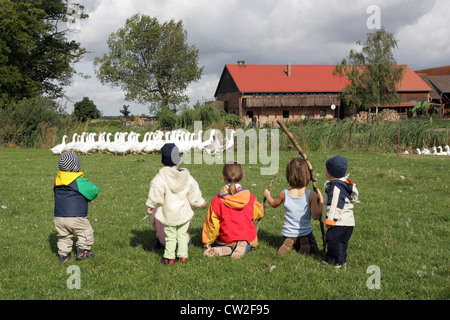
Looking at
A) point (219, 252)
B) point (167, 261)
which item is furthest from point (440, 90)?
point (167, 261)

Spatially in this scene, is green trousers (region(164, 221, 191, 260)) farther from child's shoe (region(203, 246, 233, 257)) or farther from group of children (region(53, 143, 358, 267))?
child's shoe (region(203, 246, 233, 257))

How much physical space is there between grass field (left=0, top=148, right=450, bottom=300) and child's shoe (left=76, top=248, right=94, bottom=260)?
9 cm

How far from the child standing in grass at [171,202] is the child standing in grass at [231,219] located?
0.42 metres

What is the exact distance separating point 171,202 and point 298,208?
173 cm

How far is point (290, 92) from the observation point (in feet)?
185

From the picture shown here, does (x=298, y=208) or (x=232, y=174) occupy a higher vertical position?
(x=232, y=174)

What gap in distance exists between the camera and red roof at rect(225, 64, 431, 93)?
5638cm

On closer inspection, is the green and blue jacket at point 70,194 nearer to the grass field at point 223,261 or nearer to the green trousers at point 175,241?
the grass field at point 223,261

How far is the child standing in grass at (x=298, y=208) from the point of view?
536cm

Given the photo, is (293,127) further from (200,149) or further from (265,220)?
(265,220)

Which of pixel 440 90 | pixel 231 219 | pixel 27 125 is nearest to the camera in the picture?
pixel 231 219

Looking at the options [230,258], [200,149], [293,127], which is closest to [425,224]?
[230,258]

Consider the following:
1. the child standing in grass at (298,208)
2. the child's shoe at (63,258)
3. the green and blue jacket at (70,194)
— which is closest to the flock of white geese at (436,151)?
→ the child standing in grass at (298,208)

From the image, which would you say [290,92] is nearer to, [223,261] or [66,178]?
[223,261]
